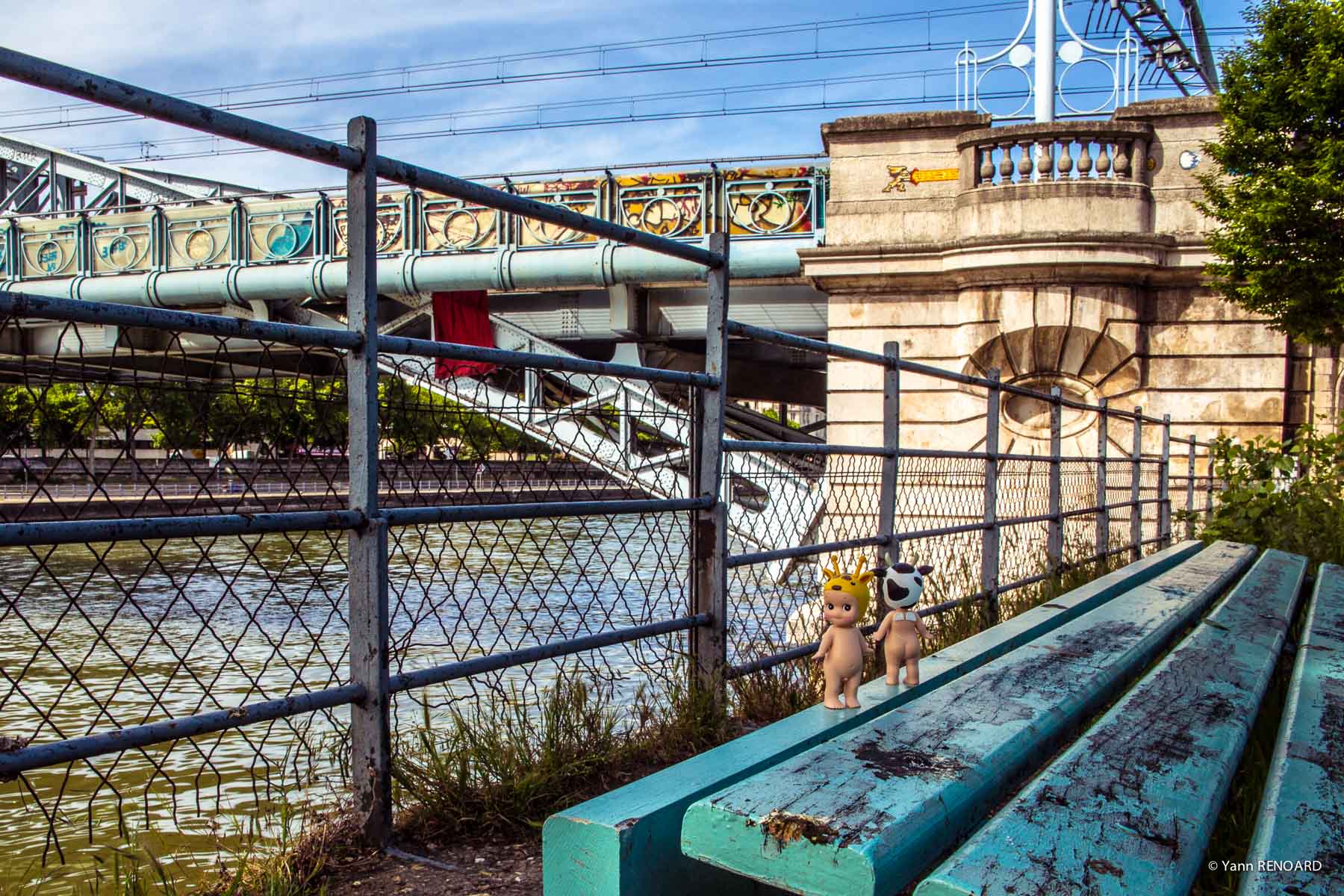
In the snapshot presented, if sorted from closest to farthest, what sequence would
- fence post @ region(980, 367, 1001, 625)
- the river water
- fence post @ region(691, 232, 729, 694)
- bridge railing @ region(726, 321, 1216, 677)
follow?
1. the river water
2. fence post @ region(691, 232, 729, 694)
3. bridge railing @ region(726, 321, 1216, 677)
4. fence post @ region(980, 367, 1001, 625)

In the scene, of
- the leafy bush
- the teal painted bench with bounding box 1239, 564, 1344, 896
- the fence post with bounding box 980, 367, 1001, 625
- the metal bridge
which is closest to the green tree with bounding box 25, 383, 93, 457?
the teal painted bench with bounding box 1239, 564, 1344, 896

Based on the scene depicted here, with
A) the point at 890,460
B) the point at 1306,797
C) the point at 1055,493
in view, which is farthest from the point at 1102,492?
the point at 1306,797

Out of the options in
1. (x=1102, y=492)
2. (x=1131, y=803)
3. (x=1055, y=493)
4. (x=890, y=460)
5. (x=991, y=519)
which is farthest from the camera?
(x=1102, y=492)

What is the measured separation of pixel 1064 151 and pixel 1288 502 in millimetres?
5049

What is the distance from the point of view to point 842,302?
1444 cm

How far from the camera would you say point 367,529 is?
2566 mm

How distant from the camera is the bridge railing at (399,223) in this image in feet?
54.8

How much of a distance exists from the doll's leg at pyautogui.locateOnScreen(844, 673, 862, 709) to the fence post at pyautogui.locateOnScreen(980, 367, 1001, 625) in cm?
383

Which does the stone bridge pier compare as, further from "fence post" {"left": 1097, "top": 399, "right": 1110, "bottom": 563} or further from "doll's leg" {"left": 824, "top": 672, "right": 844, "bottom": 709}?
"doll's leg" {"left": 824, "top": 672, "right": 844, "bottom": 709}

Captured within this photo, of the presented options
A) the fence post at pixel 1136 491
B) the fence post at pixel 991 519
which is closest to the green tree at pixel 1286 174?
the fence post at pixel 1136 491

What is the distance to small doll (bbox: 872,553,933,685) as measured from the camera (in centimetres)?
233

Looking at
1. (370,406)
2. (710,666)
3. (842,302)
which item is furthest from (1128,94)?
(370,406)

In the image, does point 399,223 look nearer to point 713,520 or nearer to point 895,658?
point 713,520

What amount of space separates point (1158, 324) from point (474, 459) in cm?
1222
